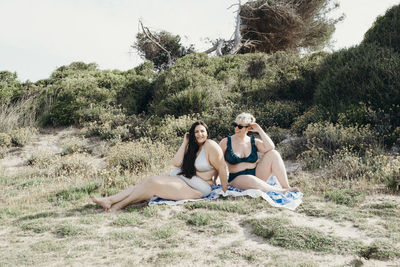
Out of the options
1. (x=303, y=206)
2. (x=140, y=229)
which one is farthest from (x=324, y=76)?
(x=140, y=229)

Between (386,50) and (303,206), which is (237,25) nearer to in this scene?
(386,50)

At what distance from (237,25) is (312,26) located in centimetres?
489

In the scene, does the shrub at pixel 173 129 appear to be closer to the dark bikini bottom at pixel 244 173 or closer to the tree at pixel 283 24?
the dark bikini bottom at pixel 244 173

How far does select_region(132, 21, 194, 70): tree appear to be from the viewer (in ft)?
68.6

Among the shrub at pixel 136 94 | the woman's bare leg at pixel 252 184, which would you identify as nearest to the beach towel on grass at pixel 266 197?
the woman's bare leg at pixel 252 184

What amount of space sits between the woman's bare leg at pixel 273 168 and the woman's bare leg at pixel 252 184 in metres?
0.19

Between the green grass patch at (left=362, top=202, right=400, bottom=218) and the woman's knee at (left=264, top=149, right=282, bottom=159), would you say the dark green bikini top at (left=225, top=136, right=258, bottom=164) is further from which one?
the green grass patch at (left=362, top=202, right=400, bottom=218)

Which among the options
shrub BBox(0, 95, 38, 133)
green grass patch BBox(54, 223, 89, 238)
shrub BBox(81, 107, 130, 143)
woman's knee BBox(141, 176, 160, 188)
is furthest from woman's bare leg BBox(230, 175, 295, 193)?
shrub BBox(0, 95, 38, 133)

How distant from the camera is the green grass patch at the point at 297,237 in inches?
151

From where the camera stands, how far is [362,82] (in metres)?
9.70

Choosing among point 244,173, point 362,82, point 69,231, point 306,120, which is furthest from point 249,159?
point 362,82

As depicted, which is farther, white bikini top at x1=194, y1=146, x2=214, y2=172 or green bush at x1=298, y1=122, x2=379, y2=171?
green bush at x1=298, y1=122, x2=379, y2=171

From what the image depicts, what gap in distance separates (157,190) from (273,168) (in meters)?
1.95

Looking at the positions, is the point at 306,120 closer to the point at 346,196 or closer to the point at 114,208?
the point at 346,196
